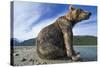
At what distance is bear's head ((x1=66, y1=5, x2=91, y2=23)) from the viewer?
2.59 m

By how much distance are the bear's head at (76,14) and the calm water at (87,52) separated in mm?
381

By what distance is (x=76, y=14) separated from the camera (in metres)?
2.63

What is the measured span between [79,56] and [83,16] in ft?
1.80

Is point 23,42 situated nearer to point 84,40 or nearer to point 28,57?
point 28,57

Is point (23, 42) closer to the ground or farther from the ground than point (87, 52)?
farther from the ground

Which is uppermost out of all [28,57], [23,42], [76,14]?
[76,14]

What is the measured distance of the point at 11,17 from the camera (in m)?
2.30

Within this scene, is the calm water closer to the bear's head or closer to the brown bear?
the brown bear

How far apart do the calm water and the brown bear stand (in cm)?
7

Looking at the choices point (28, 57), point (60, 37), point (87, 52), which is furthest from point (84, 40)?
point (28, 57)

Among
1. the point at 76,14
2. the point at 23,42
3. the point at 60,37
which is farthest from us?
the point at 76,14

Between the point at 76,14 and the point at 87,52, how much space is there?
0.54 m

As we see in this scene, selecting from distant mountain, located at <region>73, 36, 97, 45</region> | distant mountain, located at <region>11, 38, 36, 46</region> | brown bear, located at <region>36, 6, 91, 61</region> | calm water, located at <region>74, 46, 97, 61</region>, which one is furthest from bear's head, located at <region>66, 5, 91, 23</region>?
distant mountain, located at <region>11, 38, 36, 46</region>

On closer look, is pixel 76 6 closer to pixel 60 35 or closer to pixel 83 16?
pixel 83 16
